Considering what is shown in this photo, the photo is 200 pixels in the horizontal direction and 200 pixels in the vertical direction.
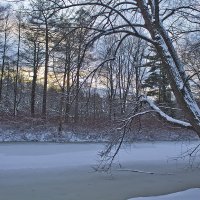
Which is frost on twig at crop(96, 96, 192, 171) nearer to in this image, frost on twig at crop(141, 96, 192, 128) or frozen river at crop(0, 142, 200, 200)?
frost on twig at crop(141, 96, 192, 128)

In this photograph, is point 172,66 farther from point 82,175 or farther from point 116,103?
point 82,175

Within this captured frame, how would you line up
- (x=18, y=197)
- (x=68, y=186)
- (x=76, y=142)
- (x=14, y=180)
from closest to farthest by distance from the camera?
(x=18, y=197) → (x=68, y=186) → (x=14, y=180) → (x=76, y=142)

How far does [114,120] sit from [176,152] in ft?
49.8

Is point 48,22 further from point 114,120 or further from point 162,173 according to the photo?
point 162,173

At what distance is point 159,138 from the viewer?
29703 mm

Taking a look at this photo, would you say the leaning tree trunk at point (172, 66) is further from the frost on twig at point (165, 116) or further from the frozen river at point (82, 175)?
the frozen river at point (82, 175)

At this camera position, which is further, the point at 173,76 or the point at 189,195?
the point at 189,195

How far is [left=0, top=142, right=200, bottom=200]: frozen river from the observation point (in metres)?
12.6

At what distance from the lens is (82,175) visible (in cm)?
1595

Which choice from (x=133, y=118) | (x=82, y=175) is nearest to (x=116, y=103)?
(x=133, y=118)

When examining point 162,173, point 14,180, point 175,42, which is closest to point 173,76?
point 175,42

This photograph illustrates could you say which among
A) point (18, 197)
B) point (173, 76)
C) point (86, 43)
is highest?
point (86, 43)

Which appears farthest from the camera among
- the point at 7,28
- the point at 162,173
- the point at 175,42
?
the point at 7,28

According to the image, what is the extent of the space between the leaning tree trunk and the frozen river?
467 centimetres
